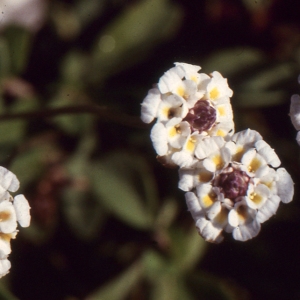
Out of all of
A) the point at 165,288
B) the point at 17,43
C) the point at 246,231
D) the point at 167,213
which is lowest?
the point at 165,288

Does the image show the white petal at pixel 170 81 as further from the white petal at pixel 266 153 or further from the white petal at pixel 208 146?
the white petal at pixel 266 153

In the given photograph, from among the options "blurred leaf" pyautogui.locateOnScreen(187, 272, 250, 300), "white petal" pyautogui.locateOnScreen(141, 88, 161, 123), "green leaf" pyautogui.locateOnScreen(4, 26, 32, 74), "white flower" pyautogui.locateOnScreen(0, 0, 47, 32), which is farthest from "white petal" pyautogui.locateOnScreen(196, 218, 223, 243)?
"white flower" pyautogui.locateOnScreen(0, 0, 47, 32)

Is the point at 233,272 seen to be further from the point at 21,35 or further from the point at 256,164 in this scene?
the point at 21,35

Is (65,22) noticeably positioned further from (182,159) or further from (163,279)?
(182,159)

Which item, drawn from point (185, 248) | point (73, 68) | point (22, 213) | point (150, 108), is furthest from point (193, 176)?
point (73, 68)

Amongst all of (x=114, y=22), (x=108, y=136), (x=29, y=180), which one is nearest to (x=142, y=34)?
(x=114, y=22)

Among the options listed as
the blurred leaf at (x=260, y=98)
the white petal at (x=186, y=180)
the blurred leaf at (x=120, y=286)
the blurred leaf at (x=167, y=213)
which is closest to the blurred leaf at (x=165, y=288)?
the blurred leaf at (x=120, y=286)
